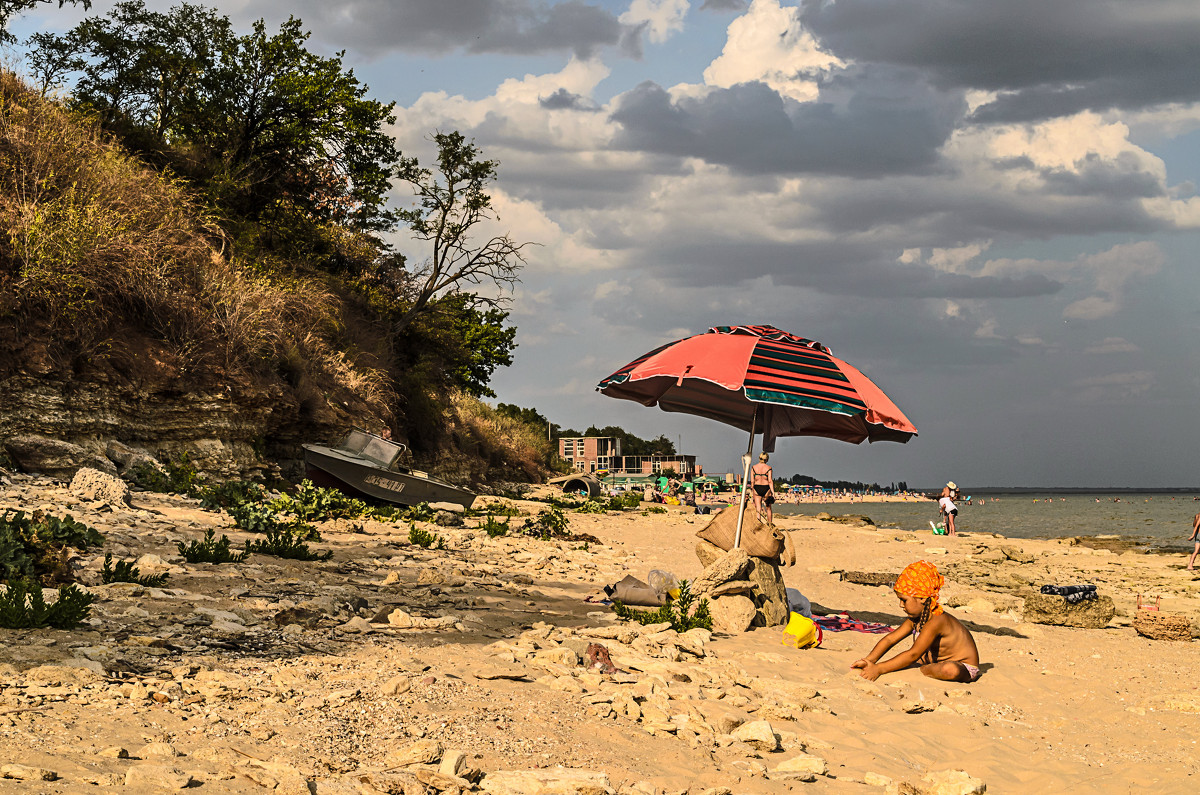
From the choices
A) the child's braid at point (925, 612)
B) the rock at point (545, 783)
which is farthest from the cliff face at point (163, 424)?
the child's braid at point (925, 612)

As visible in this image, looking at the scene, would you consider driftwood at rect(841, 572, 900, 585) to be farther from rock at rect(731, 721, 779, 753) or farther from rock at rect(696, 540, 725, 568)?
rock at rect(731, 721, 779, 753)

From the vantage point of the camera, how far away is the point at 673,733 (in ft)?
14.5

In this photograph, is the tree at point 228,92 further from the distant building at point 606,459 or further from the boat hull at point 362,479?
the distant building at point 606,459

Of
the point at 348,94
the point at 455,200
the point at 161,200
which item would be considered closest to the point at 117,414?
the point at 161,200

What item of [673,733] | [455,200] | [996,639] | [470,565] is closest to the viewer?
[673,733]

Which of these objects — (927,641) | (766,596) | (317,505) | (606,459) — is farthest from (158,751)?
(606,459)

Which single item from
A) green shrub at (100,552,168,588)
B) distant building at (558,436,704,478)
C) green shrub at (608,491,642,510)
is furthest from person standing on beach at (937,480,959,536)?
distant building at (558,436,704,478)

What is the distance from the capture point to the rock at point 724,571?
771 centimetres

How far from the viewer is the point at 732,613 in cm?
759

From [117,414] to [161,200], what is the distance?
17.4 feet

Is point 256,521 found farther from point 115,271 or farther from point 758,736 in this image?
point 758,736

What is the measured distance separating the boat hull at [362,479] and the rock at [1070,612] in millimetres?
10901

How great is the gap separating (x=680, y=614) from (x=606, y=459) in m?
73.8

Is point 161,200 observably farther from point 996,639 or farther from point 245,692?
point 996,639
